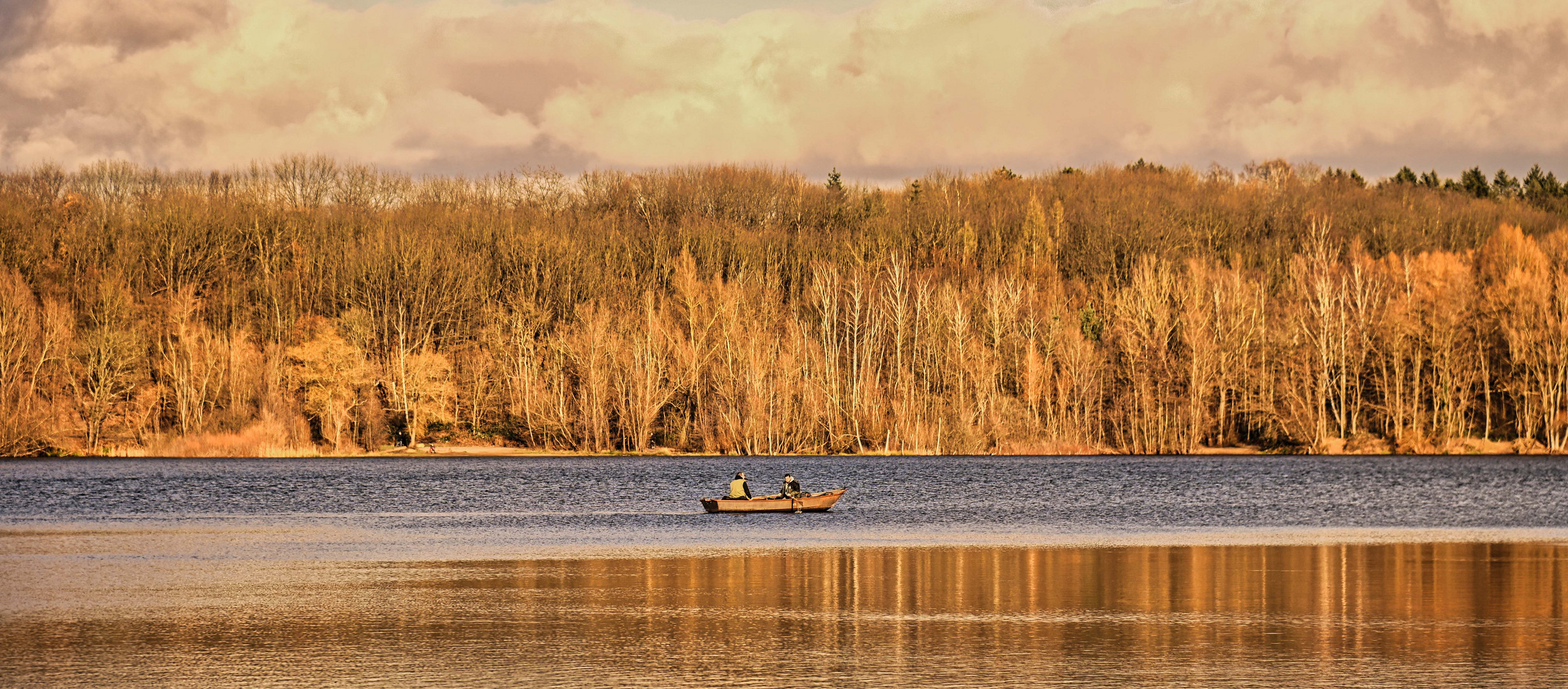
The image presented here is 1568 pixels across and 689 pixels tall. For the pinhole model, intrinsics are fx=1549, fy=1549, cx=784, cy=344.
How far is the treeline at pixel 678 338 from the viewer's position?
91000mm

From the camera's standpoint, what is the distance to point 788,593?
80.3 feet

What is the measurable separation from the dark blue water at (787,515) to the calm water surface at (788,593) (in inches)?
12.7

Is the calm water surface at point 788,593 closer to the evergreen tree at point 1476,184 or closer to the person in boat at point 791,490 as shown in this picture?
the person in boat at point 791,490

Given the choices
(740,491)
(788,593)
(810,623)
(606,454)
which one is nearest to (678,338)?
(606,454)

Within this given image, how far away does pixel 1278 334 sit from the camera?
95625 mm

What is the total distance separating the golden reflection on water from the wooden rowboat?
1541cm

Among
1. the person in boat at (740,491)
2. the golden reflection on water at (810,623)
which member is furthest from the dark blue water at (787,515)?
the golden reflection on water at (810,623)

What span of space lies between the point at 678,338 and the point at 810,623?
76458mm

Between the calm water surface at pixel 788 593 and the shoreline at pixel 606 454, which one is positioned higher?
the shoreline at pixel 606 454

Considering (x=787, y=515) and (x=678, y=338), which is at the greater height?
(x=678, y=338)

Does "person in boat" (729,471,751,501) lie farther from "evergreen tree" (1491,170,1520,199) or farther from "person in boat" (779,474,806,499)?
"evergreen tree" (1491,170,1520,199)

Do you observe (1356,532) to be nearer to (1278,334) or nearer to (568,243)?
(1278,334)

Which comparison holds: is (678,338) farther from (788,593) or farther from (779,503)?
(788,593)

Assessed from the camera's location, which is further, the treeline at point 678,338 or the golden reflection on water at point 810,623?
the treeline at point 678,338
